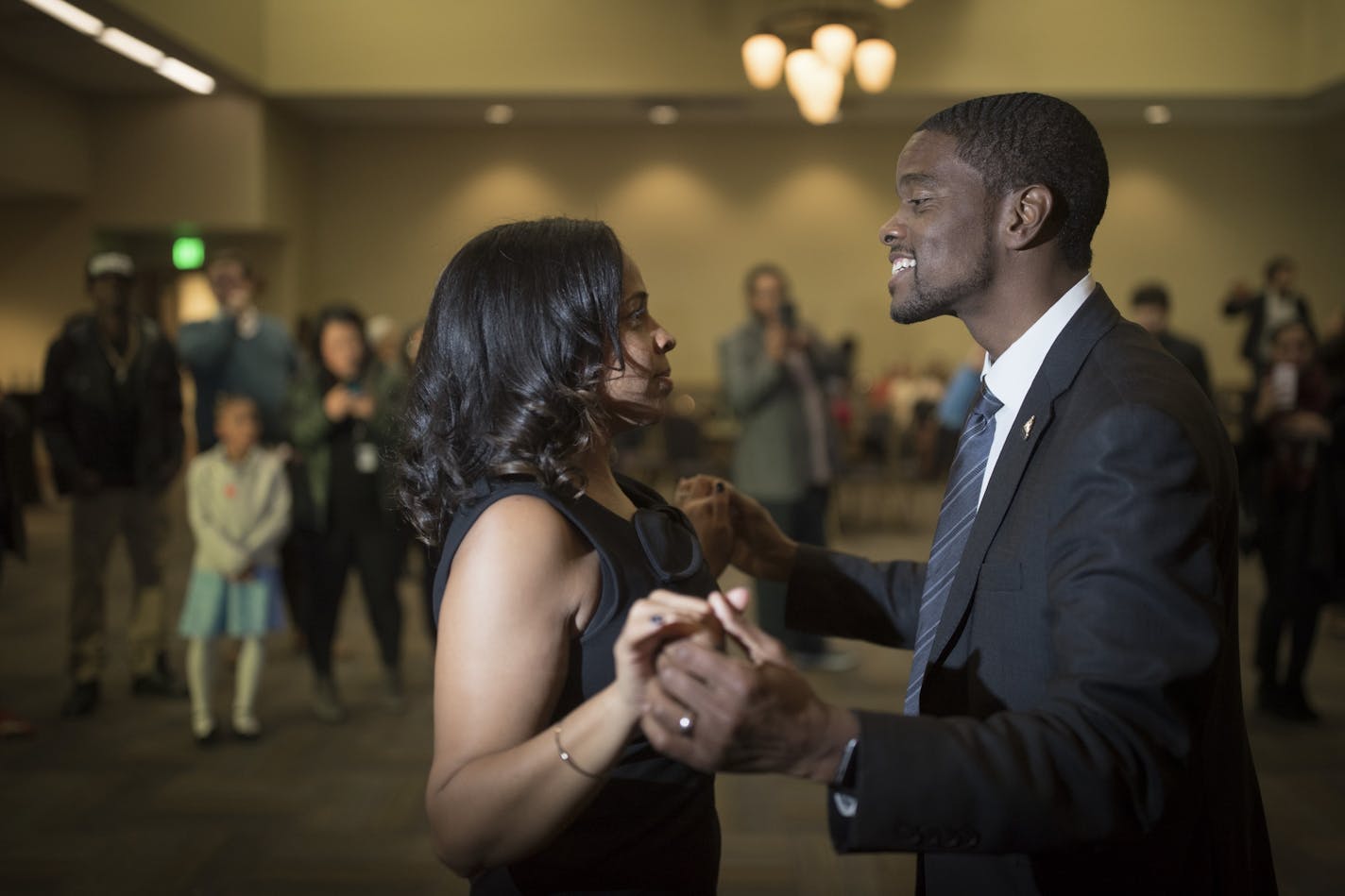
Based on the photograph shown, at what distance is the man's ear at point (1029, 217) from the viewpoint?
138 cm

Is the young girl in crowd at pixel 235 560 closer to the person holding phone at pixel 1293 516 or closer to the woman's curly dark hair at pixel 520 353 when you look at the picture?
the woman's curly dark hair at pixel 520 353

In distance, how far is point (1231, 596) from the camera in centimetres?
133

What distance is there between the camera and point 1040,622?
123 cm

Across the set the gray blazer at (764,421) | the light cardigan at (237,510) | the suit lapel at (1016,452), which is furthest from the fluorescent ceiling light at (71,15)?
the suit lapel at (1016,452)

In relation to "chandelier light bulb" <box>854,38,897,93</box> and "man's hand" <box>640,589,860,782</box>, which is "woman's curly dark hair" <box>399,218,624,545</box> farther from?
"chandelier light bulb" <box>854,38,897,93</box>

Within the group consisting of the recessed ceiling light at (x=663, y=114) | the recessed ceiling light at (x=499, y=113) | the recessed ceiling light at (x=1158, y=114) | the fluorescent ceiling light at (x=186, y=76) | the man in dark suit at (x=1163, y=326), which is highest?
the recessed ceiling light at (x=1158, y=114)

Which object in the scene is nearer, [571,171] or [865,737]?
[865,737]

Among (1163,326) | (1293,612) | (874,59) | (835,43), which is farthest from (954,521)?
(874,59)

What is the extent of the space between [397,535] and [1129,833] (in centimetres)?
385

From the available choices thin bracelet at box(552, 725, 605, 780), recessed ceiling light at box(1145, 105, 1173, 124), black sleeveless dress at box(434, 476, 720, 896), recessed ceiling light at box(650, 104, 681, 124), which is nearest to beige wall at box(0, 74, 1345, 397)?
recessed ceiling light at box(650, 104, 681, 124)

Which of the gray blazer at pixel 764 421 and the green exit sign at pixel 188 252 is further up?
the green exit sign at pixel 188 252

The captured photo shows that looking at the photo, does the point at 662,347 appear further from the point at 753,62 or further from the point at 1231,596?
the point at 753,62

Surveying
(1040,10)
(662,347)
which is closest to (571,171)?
(1040,10)

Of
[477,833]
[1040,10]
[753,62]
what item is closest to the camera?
[477,833]
